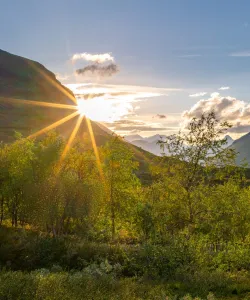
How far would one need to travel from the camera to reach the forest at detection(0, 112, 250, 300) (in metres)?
18.5

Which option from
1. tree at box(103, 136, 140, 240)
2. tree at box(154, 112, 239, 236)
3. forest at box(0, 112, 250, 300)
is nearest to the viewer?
forest at box(0, 112, 250, 300)

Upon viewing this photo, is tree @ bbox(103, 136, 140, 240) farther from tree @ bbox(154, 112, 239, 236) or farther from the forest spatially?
tree @ bbox(154, 112, 239, 236)

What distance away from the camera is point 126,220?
39.7 meters

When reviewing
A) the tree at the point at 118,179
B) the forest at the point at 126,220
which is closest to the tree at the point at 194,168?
the forest at the point at 126,220

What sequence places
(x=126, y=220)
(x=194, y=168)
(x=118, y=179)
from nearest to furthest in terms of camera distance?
(x=194, y=168)
(x=126, y=220)
(x=118, y=179)

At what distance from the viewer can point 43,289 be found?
502 inches

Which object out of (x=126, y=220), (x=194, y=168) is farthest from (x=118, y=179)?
(x=194, y=168)

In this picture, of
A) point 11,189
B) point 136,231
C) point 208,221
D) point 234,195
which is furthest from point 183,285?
point 11,189

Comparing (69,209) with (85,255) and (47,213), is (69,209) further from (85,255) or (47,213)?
(85,255)

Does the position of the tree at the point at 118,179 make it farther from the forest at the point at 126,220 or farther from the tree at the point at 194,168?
the tree at the point at 194,168

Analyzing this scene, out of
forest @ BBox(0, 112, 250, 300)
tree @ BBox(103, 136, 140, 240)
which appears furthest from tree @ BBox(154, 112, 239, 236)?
Result: tree @ BBox(103, 136, 140, 240)

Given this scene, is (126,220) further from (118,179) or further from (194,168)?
(194,168)

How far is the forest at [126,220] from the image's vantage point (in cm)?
1850

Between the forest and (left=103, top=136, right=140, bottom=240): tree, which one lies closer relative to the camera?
the forest
